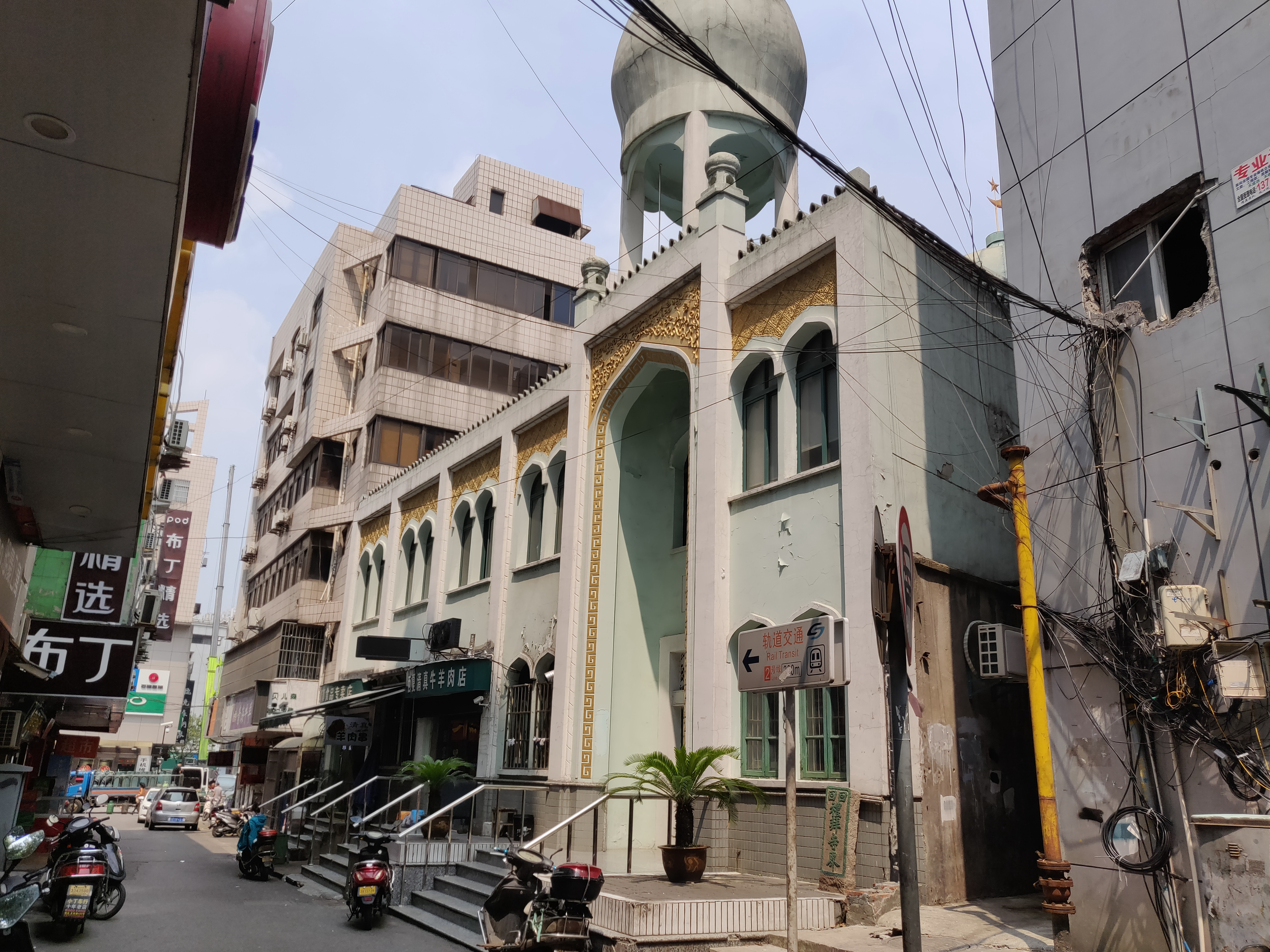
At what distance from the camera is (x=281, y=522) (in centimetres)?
3108

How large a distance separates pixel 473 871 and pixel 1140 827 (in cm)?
815

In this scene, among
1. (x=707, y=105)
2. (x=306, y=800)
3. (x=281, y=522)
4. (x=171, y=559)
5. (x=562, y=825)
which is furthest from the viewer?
(x=171, y=559)

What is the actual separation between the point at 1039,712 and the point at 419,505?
18.1m

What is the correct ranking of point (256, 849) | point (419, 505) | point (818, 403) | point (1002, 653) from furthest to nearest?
point (419, 505), point (256, 849), point (818, 403), point (1002, 653)

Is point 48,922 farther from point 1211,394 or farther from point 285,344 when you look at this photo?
point 285,344

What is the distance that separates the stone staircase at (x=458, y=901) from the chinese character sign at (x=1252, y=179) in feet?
31.4

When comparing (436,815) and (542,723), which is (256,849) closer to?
(436,815)

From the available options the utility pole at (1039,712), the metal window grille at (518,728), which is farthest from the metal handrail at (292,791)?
the utility pole at (1039,712)

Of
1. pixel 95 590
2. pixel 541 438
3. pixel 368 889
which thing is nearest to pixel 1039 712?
pixel 368 889

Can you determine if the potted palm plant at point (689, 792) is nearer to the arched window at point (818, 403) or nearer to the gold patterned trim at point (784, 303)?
the arched window at point (818, 403)

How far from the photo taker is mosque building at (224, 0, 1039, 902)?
11.0m

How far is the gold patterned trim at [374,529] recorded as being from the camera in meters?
25.6

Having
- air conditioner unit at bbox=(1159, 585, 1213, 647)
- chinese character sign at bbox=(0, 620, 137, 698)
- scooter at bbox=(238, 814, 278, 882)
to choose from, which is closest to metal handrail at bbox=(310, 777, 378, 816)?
scooter at bbox=(238, 814, 278, 882)

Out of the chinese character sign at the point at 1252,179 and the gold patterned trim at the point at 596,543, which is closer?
the chinese character sign at the point at 1252,179
